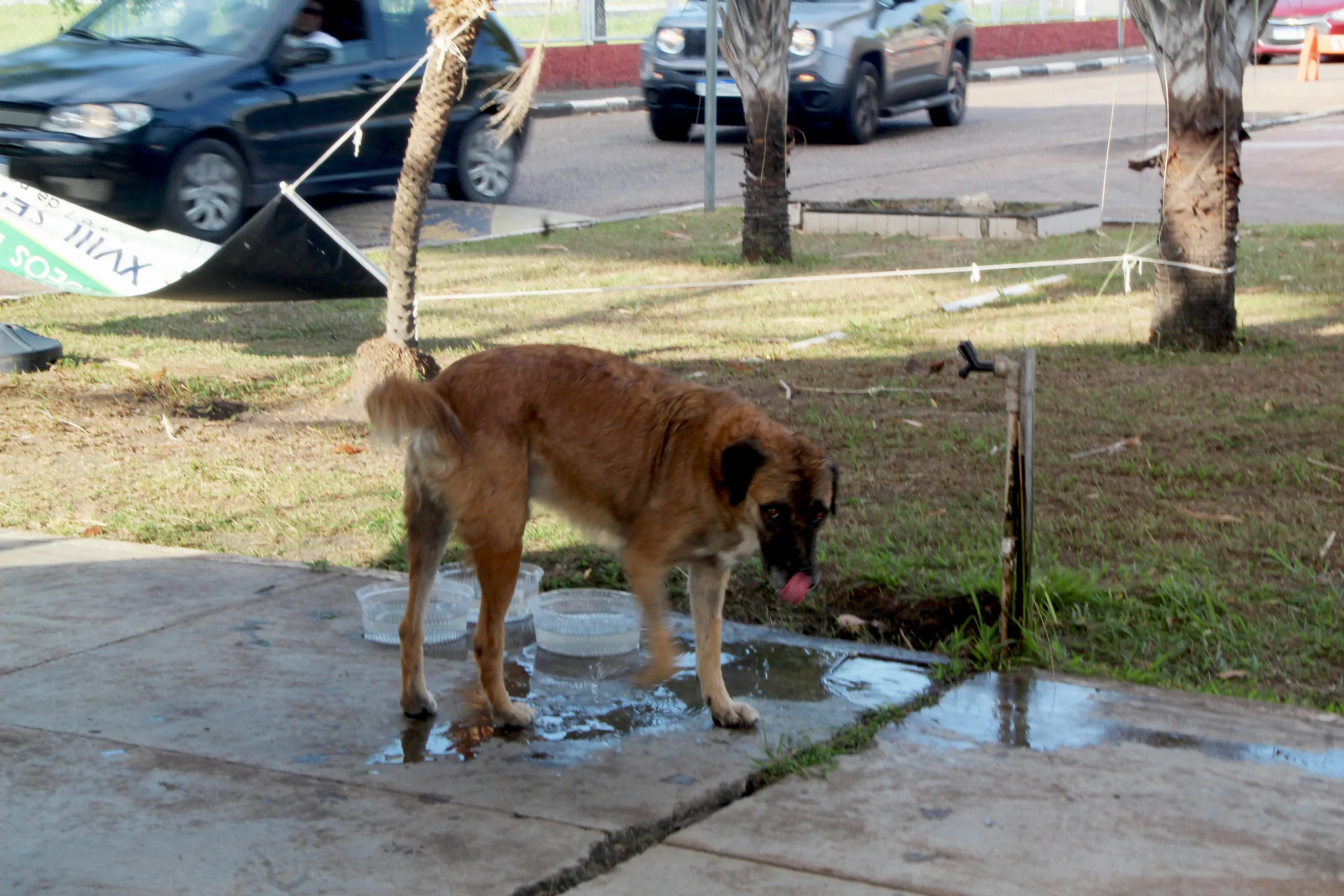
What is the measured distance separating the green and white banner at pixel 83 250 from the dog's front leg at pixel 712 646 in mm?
4696

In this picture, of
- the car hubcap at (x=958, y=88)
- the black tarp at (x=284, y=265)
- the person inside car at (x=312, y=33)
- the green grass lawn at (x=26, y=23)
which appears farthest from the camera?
the car hubcap at (x=958, y=88)

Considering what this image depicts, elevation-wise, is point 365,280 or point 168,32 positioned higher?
point 168,32

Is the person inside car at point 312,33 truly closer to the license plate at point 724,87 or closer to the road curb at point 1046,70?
the license plate at point 724,87

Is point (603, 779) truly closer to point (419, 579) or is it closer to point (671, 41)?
point (419, 579)

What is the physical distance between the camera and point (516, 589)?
195 inches

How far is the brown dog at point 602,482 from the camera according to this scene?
12.4ft

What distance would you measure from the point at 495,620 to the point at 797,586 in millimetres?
828

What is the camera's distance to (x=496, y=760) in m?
3.76

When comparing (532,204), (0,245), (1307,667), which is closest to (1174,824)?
(1307,667)

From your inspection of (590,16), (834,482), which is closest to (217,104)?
(834,482)

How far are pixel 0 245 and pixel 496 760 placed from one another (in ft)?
18.5

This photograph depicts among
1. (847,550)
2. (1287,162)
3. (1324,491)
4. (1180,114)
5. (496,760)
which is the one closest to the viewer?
(496,760)

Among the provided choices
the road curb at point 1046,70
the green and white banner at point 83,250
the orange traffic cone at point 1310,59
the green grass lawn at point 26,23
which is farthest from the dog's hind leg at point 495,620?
the orange traffic cone at point 1310,59

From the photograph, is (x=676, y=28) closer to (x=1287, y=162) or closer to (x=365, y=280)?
(x=1287, y=162)
